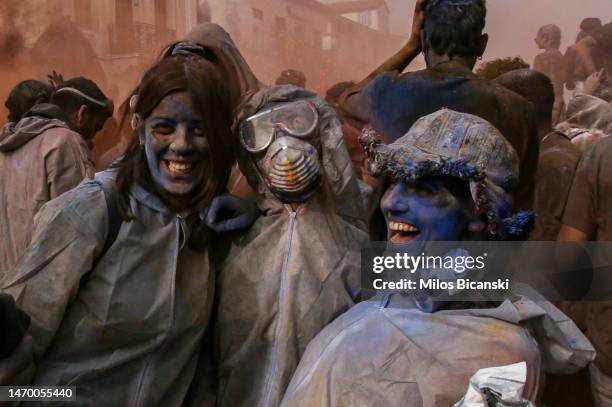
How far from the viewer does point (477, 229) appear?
2057 millimetres

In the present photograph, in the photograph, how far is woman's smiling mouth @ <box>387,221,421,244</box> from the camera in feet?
6.88

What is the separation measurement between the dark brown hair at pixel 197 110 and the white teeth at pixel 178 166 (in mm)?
68

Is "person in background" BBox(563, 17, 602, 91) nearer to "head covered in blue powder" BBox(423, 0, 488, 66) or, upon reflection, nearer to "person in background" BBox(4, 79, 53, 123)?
"head covered in blue powder" BBox(423, 0, 488, 66)

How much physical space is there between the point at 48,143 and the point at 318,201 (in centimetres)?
168

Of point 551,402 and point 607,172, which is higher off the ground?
point 607,172

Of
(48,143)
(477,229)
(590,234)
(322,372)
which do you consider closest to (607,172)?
(590,234)

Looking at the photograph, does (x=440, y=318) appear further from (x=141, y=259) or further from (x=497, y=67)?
(x=497, y=67)

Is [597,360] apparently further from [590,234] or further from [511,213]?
[511,213]

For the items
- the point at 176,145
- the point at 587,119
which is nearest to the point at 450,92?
the point at 176,145

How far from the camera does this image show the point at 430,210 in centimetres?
206

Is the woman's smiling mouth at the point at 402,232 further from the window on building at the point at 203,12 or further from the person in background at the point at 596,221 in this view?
the window on building at the point at 203,12

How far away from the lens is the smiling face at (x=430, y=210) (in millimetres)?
2053

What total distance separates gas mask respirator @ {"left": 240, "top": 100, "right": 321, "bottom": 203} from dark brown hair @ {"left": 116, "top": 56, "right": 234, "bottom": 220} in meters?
0.08

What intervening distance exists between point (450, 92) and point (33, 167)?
6.41ft
